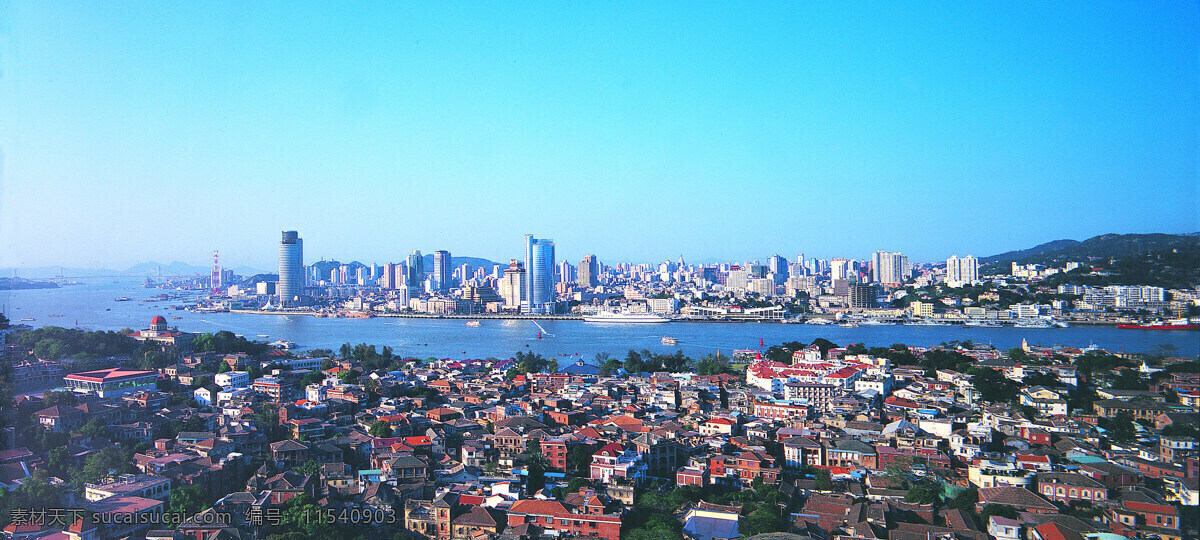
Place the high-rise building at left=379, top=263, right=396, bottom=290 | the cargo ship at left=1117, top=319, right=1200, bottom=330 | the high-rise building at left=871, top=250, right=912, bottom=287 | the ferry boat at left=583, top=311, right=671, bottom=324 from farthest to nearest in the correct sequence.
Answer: the high-rise building at left=379, top=263, right=396, bottom=290 < the high-rise building at left=871, top=250, right=912, bottom=287 < the ferry boat at left=583, top=311, right=671, bottom=324 < the cargo ship at left=1117, top=319, right=1200, bottom=330

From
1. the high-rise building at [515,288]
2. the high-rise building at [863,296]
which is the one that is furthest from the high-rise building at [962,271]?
the high-rise building at [515,288]

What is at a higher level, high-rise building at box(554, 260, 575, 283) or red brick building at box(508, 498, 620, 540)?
high-rise building at box(554, 260, 575, 283)

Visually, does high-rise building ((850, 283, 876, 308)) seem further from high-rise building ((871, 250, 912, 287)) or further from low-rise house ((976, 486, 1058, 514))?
low-rise house ((976, 486, 1058, 514))

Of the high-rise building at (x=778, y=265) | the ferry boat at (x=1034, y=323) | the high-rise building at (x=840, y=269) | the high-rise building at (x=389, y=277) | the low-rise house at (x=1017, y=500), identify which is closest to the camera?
the low-rise house at (x=1017, y=500)

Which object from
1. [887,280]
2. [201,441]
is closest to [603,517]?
[201,441]

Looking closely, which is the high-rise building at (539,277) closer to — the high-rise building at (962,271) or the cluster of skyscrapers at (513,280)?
the cluster of skyscrapers at (513,280)

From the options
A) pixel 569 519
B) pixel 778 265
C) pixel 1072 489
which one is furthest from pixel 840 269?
pixel 569 519

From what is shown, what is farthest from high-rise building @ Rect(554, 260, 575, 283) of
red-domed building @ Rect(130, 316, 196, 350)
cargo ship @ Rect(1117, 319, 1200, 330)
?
cargo ship @ Rect(1117, 319, 1200, 330)
